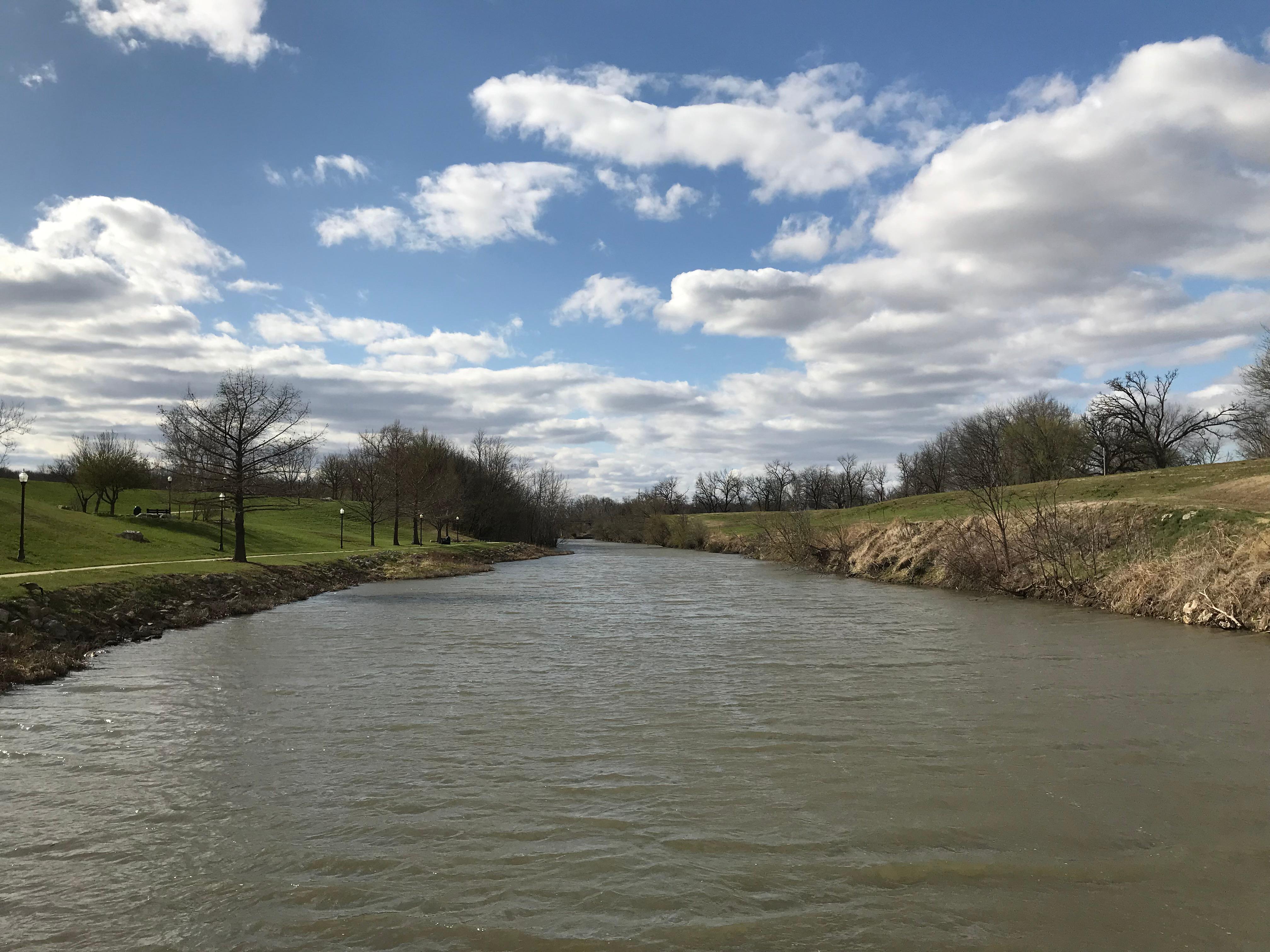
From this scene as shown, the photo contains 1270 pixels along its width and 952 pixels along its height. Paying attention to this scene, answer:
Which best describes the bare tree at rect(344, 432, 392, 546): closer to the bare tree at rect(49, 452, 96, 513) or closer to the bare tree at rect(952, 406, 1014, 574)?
the bare tree at rect(49, 452, 96, 513)

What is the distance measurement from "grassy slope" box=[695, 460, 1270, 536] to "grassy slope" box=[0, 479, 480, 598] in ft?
99.9

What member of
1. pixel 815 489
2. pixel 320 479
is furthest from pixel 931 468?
pixel 320 479

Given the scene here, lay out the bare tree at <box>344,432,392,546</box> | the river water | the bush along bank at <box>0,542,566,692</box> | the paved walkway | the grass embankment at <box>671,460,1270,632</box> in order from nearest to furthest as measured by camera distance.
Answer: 1. the river water
2. the bush along bank at <box>0,542,566,692</box>
3. the grass embankment at <box>671,460,1270,632</box>
4. the paved walkway
5. the bare tree at <box>344,432,392,546</box>

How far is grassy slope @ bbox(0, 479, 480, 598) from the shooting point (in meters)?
23.9

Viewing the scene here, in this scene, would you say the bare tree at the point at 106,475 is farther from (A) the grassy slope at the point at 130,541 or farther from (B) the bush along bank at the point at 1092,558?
(B) the bush along bank at the point at 1092,558

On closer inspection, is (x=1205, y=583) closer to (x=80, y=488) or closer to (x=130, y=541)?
(x=130, y=541)

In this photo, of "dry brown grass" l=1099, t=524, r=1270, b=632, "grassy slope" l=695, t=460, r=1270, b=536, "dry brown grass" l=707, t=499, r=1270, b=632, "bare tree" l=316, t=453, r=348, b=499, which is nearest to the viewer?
"dry brown grass" l=1099, t=524, r=1270, b=632

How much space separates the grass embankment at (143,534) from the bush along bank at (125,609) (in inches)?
27.0

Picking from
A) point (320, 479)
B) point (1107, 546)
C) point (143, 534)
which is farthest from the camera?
point (320, 479)

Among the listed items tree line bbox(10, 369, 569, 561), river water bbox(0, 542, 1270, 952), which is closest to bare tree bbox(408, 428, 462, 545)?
tree line bbox(10, 369, 569, 561)

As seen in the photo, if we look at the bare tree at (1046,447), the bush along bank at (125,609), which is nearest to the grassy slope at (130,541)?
the bush along bank at (125,609)

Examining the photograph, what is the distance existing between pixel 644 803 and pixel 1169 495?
3167 centimetres

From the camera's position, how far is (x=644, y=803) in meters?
7.31

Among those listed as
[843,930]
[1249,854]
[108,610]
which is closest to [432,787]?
[843,930]
